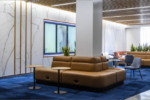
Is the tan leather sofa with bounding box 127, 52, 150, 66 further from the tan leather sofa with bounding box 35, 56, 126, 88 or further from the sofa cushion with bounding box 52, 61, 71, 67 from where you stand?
the sofa cushion with bounding box 52, 61, 71, 67

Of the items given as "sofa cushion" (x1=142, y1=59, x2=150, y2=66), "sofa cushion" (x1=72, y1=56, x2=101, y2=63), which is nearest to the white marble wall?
"sofa cushion" (x1=142, y1=59, x2=150, y2=66)

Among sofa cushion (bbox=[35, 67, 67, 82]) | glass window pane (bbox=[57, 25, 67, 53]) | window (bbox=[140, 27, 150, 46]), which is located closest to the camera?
sofa cushion (bbox=[35, 67, 67, 82])

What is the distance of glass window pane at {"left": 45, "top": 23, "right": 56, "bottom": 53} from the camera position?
8.45 m

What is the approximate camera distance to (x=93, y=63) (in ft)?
16.9

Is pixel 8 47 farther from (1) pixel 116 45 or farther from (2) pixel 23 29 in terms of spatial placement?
(1) pixel 116 45

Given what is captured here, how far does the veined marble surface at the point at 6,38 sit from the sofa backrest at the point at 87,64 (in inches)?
104

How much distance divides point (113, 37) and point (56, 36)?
5.74 meters

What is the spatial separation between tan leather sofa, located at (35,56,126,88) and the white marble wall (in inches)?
271

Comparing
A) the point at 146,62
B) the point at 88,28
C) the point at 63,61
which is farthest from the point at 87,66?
the point at 146,62

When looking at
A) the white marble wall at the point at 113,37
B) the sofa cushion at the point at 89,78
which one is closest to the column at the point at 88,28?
the sofa cushion at the point at 89,78

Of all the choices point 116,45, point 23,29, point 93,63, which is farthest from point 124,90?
point 116,45

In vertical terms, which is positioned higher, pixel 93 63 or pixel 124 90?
pixel 93 63

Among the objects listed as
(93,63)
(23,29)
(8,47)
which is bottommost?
(93,63)

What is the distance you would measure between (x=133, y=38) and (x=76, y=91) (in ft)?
38.5
